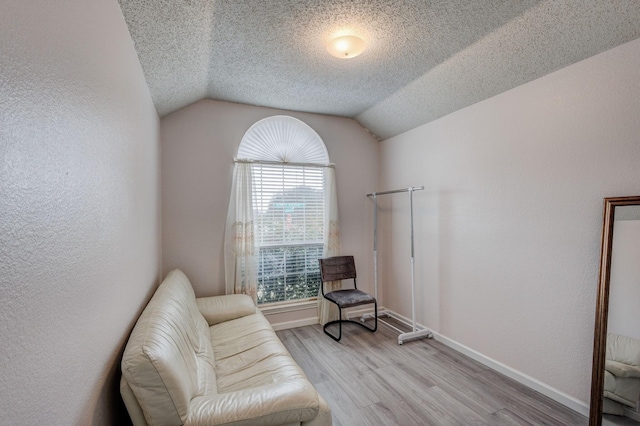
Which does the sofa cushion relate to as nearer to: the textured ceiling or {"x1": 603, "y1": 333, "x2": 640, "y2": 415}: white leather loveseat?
{"x1": 603, "y1": 333, "x2": 640, "y2": 415}: white leather loveseat

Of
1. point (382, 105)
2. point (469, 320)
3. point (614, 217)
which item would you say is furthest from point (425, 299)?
point (382, 105)

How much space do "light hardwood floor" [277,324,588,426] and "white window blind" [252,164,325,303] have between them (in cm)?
70

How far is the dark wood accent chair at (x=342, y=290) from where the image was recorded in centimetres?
320

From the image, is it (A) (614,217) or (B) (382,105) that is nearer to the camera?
(A) (614,217)

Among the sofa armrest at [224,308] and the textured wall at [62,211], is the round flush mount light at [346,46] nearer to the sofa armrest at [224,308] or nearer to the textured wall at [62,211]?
the textured wall at [62,211]

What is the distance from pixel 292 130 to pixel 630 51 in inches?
114

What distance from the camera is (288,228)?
359 cm

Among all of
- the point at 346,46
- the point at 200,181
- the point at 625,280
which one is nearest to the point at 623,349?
the point at 625,280

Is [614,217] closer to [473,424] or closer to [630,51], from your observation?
[630,51]

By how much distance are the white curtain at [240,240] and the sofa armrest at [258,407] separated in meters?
1.96

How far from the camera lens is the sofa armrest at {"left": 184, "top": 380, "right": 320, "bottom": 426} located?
1236mm

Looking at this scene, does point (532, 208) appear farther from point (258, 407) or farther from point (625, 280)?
point (258, 407)

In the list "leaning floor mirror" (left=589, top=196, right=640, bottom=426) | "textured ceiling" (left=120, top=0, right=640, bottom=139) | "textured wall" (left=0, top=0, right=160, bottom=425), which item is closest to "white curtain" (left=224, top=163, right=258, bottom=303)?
"textured ceiling" (left=120, top=0, right=640, bottom=139)

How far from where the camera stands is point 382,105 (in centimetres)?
334
